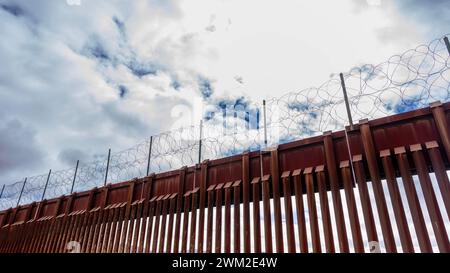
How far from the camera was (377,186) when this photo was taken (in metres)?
5.12

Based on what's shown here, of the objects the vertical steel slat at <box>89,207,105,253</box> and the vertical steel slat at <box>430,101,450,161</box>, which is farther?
the vertical steel slat at <box>89,207,105,253</box>

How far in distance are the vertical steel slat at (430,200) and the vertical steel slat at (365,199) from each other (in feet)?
2.80

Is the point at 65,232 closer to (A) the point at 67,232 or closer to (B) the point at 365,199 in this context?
(A) the point at 67,232

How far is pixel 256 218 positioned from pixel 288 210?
73 centimetres

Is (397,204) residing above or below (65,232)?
below

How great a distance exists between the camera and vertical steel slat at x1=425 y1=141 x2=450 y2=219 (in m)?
4.54

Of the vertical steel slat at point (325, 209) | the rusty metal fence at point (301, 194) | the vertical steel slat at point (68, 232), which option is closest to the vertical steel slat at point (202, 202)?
the rusty metal fence at point (301, 194)

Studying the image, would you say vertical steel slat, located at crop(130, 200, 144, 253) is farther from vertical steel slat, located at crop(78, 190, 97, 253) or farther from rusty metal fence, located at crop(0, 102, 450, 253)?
vertical steel slat, located at crop(78, 190, 97, 253)

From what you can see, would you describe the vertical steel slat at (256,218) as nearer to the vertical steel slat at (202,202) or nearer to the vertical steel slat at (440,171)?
the vertical steel slat at (202,202)

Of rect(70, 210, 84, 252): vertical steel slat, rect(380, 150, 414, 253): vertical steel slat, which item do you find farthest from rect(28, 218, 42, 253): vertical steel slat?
rect(380, 150, 414, 253): vertical steel slat

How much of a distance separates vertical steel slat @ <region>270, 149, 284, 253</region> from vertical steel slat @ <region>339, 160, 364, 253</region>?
1.33 m

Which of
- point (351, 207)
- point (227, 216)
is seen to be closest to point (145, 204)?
point (227, 216)
